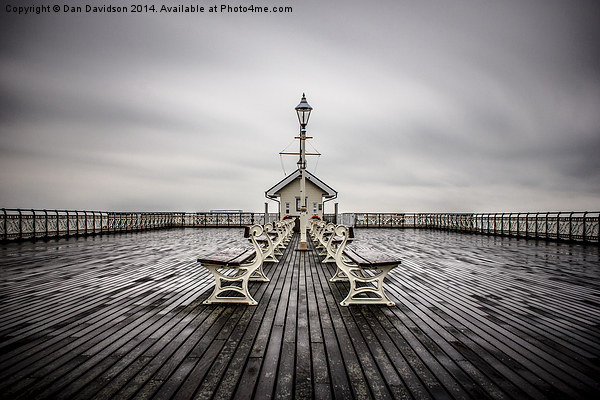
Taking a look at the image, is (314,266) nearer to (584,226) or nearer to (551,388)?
(551,388)

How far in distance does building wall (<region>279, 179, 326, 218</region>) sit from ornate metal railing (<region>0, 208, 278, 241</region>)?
1.81 m

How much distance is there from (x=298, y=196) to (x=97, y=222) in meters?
11.9

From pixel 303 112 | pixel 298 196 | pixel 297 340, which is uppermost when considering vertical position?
pixel 303 112

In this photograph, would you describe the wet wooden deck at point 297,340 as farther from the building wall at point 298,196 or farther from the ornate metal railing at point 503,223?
the building wall at point 298,196

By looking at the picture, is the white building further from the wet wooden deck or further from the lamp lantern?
the wet wooden deck

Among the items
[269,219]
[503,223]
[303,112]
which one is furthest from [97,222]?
[503,223]

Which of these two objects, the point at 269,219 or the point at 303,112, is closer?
the point at 303,112

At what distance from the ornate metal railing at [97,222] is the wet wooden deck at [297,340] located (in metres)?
8.57

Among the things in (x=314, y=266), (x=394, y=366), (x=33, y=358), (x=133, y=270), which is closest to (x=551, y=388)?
(x=394, y=366)

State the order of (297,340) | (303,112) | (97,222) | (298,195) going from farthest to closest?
(298,195)
(97,222)
(303,112)
(297,340)

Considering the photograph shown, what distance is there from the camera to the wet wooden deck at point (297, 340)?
2.08 meters

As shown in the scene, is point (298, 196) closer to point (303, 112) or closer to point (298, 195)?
point (298, 195)

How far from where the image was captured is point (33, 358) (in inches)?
96.7

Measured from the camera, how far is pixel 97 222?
16.1 meters
